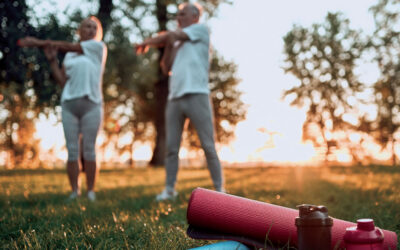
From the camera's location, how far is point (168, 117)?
184 inches

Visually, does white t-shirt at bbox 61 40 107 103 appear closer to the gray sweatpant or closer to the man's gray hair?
the gray sweatpant

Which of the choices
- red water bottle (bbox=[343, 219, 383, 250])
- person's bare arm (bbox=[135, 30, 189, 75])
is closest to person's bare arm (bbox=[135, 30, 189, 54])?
person's bare arm (bbox=[135, 30, 189, 75])

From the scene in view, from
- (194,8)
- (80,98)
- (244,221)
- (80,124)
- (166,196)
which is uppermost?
(194,8)

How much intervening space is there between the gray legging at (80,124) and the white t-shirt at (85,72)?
0.08 m

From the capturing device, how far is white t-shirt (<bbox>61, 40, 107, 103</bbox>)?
4581 mm

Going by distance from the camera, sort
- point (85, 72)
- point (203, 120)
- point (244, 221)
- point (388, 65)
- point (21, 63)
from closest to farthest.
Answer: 1. point (244, 221)
2. point (203, 120)
3. point (85, 72)
4. point (21, 63)
5. point (388, 65)

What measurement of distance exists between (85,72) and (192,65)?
1.27 metres

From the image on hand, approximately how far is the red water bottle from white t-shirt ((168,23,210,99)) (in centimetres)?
294

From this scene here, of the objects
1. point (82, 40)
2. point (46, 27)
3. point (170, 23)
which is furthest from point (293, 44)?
point (82, 40)

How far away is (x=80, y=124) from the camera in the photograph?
469 cm

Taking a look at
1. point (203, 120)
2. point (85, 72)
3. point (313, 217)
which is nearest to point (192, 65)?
point (203, 120)

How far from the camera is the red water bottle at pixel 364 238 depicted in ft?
5.28

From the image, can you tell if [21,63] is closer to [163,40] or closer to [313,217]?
[163,40]

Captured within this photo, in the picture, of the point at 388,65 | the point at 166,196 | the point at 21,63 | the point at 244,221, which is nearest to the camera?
the point at 244,221
